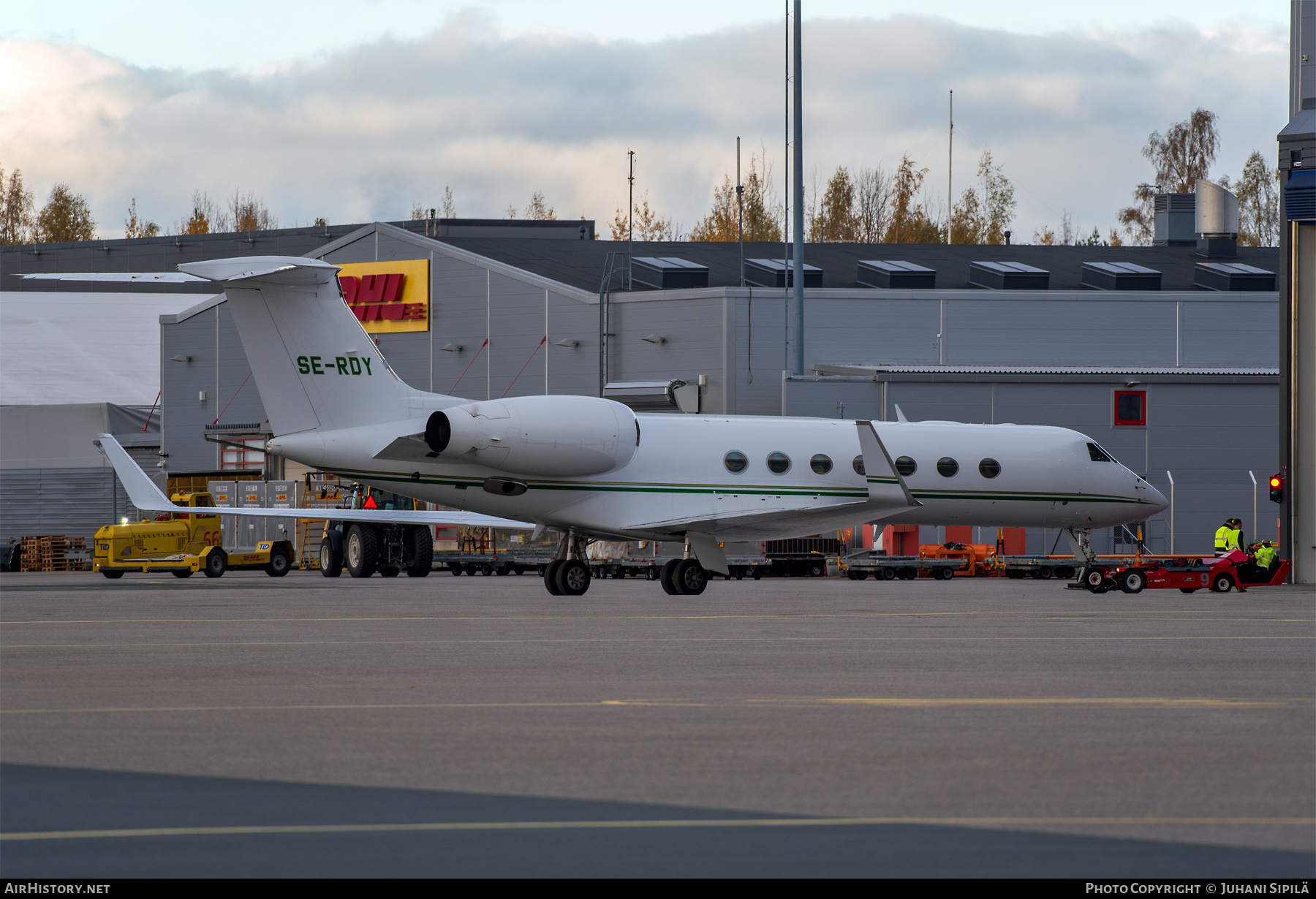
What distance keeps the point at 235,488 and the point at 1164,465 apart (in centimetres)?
2550

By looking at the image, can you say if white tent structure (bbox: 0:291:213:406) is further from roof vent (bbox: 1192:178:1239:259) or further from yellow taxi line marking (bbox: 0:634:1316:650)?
yellow taxi line marking (bbox: 0:634:1316:650)

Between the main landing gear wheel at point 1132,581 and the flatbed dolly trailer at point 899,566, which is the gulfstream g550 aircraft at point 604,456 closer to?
the main landing gear wheel at point 1132,581

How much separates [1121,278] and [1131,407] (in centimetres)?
1081

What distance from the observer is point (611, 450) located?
26.8 metres

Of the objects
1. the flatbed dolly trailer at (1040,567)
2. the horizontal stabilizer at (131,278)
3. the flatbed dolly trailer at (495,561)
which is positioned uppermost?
the horizontal stabilizer at (131,278)

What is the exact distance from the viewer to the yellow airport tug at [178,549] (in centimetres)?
3978

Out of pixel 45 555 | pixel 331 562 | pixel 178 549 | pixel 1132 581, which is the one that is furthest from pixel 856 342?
pixel 45 555

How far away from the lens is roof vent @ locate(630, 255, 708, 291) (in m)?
51.0

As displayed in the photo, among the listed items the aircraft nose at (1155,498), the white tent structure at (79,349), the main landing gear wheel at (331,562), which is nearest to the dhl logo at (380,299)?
the main landing gear wheel at (331,562)

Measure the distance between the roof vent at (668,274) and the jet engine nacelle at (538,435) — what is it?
24055mm

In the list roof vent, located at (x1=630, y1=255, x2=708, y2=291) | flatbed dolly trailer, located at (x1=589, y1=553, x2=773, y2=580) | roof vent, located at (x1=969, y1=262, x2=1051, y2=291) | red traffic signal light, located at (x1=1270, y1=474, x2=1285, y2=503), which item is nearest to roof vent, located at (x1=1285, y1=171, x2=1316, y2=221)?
red traffic signal light, located at (x1=1270, y1=474, x2=1285, y2=503)

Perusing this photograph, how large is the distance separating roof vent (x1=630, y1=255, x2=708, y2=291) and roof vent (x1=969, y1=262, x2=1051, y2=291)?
28.4 ft

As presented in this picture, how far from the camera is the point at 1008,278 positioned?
169 feet
